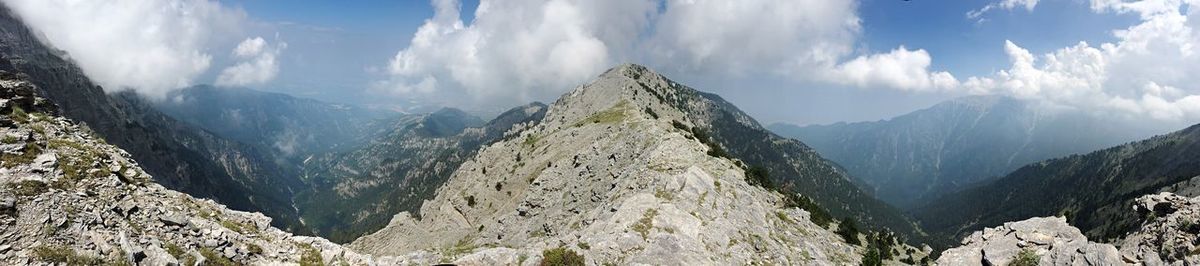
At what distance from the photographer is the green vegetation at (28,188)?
24078 millimetres

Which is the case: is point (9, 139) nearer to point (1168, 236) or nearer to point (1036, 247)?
point (1036, 247)

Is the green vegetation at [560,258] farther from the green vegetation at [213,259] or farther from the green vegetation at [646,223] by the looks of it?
the green vegetation at [213,259]

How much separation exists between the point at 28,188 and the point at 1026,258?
2340 inches

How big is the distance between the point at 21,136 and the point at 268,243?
44.9 feet

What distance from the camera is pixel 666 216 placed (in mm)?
53656

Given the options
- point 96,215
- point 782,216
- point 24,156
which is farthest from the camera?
point 782,216

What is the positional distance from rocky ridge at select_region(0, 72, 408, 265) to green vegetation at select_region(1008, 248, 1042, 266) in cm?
4346

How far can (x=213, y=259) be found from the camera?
88.2 ft

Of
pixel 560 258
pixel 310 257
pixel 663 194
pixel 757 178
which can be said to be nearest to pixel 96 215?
pixel 310 257

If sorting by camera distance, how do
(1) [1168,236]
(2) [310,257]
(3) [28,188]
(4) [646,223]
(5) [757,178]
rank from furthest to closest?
(5) [757,178], (4) [646,223], (1) [1168,236], (2) [310,257], (3) [28,188]

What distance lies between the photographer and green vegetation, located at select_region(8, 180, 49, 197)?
79.0ft

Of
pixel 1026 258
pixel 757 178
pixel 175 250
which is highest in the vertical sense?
pixel 757 178

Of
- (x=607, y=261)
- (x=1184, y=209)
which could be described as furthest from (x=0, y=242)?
(x=1184, y=209)

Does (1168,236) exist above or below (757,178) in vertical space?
below
